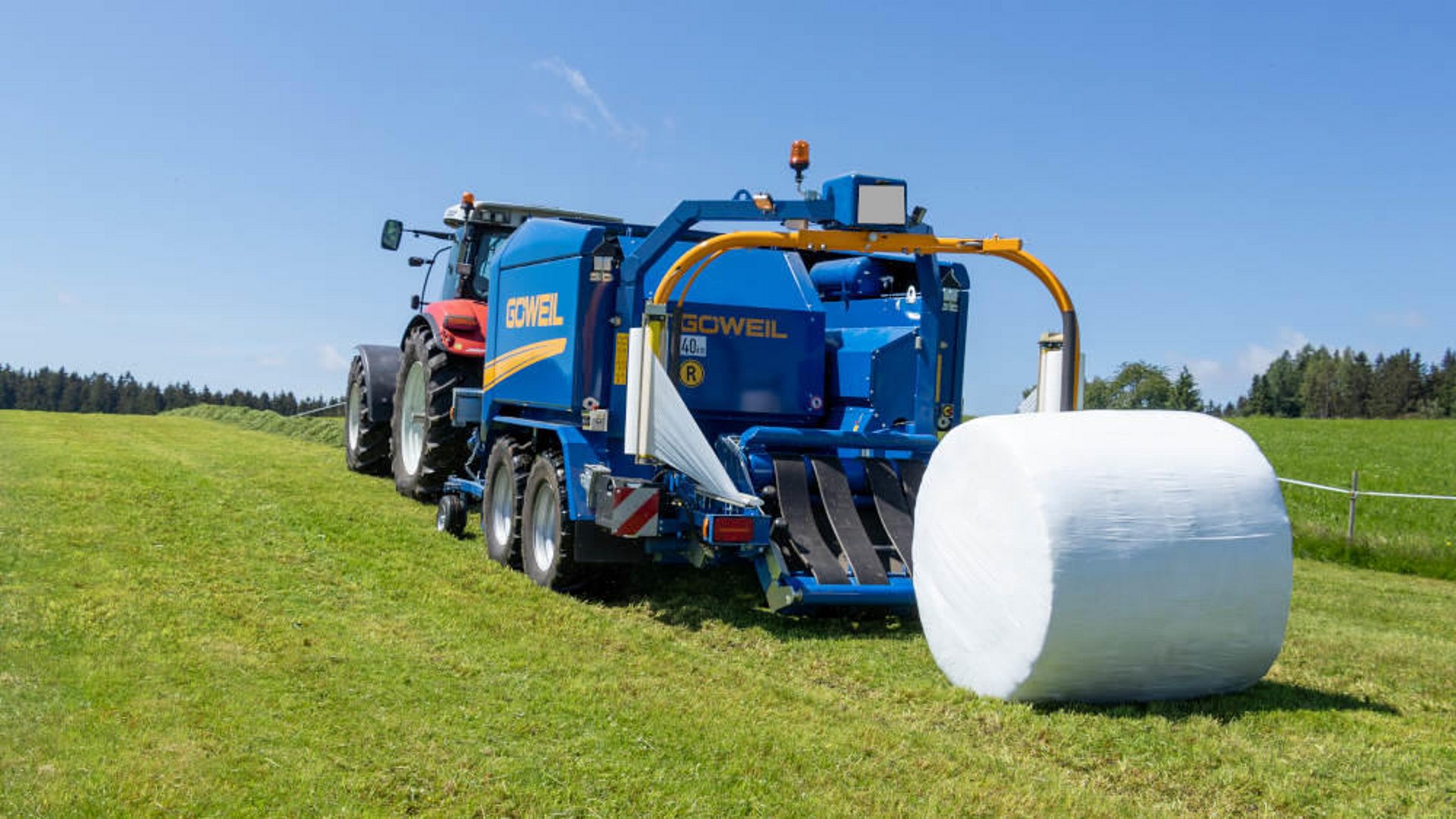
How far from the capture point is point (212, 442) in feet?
55.9

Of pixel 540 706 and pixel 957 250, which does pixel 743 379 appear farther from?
pixel 540 706

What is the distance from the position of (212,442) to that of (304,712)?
13.4m

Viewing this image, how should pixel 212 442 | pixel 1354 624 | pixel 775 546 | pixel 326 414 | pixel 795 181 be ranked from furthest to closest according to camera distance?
pixel 326 414
pixel 212 442
pixel 1354 624
pixel 795 181
pixel 775 546

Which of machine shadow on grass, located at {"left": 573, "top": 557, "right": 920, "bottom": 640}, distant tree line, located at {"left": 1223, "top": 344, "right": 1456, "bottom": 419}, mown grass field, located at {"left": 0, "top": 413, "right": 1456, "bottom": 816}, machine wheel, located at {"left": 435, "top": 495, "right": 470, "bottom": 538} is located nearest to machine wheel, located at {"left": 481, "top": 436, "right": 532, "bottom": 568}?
mown grass field, located at {"left": 0, "top": 413, "right": 1456, "bottom": 816}

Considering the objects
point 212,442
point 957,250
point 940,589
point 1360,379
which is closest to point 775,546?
point 940,589

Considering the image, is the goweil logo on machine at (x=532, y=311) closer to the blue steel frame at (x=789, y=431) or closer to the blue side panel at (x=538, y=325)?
the blue side panel at (x=538, y=325)

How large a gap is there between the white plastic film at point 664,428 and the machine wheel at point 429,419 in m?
4.75

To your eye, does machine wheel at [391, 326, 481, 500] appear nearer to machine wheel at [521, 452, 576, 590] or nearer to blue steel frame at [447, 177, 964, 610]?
blue steel frame at [447, 177, 964, 610]

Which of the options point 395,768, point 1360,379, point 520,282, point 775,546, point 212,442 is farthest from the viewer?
point 1360,379

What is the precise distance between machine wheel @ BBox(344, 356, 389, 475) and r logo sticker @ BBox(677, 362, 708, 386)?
6443 mm

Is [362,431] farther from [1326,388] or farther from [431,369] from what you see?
[1326,388]

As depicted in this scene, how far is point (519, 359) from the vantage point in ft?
30.1

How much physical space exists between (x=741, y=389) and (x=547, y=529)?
1.61 metres

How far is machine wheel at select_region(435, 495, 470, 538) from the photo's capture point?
10.0 m
